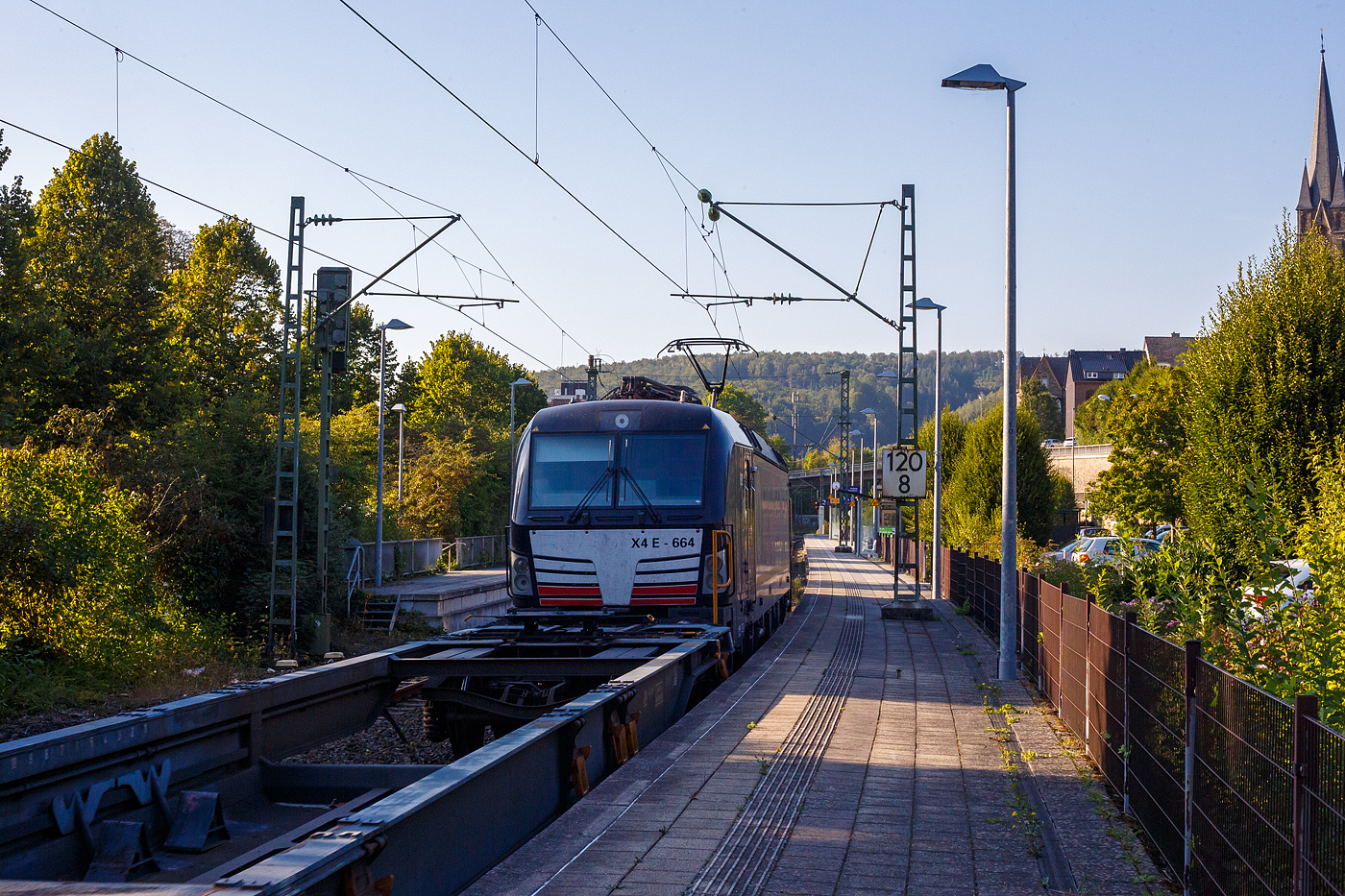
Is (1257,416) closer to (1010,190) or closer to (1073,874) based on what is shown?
(1010,190)

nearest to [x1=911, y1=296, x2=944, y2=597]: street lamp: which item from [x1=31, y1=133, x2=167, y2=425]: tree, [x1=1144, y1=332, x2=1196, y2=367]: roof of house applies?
[x1=31, y1=133, x2=167, y2=425]: tree

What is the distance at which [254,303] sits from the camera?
52969 millimetres

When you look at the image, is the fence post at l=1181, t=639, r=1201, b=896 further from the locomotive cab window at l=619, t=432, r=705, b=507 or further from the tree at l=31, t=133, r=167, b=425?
the tree at l=31, t=133, r=167, b=425

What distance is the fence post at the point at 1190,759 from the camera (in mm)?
5137

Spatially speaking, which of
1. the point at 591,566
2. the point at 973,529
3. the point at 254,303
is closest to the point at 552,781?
the point at 591,566

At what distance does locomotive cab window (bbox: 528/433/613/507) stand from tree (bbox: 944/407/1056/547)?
74.6 ft

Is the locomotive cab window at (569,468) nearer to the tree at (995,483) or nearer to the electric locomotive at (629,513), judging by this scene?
the electric locomotive at (629,513)

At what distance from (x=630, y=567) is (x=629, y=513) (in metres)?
0.58

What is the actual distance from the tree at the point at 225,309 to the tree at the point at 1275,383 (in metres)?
41.1

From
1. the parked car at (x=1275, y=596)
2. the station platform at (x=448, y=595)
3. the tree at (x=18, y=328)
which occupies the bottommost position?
the station platform at (x=448, y=595)

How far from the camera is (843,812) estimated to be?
666 cm

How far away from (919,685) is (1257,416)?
8.52 m

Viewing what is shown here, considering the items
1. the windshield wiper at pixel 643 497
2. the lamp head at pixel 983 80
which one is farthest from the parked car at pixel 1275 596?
the lamp head at pixel 983 80

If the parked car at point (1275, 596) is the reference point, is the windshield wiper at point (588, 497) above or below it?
above
